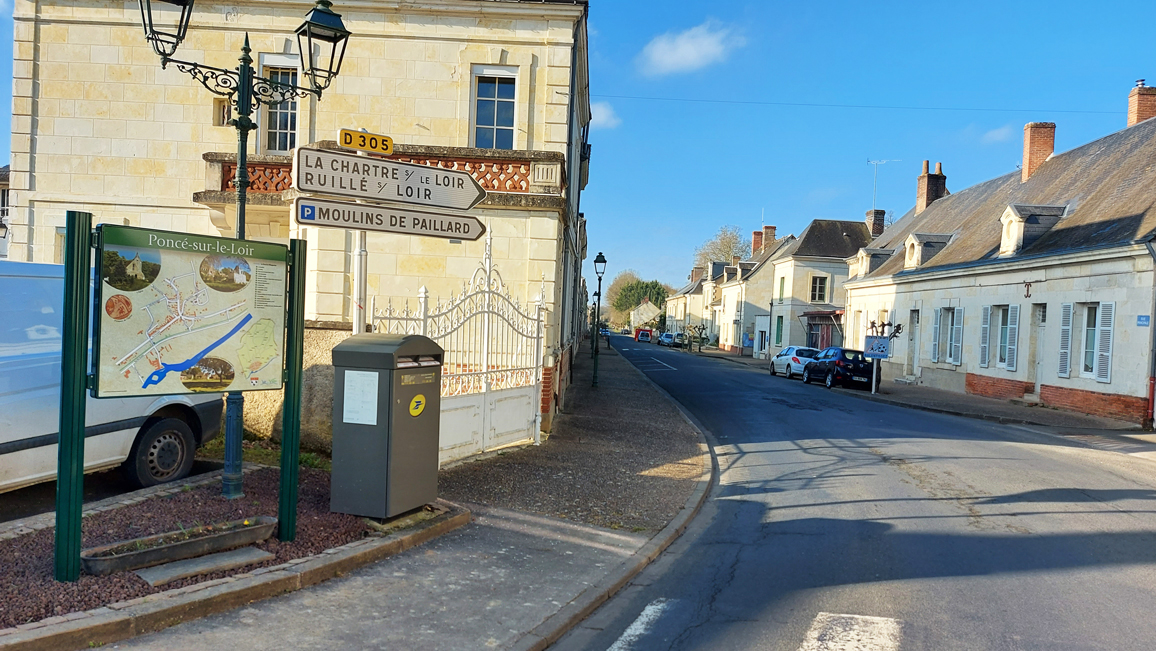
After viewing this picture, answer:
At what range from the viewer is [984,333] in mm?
24391

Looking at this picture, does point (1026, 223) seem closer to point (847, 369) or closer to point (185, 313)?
point (847, 369)

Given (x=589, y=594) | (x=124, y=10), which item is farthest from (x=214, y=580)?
(x=124, y=10)

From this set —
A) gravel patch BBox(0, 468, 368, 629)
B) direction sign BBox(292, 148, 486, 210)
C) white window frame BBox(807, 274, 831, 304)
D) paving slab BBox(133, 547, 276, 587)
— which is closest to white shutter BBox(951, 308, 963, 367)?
white window frame BBox(807, 274, 831, 304)

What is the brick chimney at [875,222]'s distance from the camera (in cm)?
4734

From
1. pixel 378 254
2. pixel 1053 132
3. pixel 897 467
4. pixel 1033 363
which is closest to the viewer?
pixel 897 467

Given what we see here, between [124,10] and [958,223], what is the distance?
30.3 meters

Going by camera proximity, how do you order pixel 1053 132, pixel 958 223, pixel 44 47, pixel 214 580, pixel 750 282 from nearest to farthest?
1. pixel 214 580
2. pixel 44 47
3. pixel 1053 132
4. pixel 958 223
5. pixel 750 282

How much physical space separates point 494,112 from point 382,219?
7.59 m

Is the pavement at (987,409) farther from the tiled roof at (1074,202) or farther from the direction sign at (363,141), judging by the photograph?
the direction sign at (363,141)

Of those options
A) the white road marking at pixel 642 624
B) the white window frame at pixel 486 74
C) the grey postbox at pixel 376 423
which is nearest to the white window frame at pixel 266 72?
the white window frame at pixel 486 74

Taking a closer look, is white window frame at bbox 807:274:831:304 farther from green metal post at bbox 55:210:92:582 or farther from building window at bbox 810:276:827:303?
green metal post at bbox 55:210:92:582

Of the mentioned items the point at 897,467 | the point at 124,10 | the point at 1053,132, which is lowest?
the point at 897,467

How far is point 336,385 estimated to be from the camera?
5793 millimetres

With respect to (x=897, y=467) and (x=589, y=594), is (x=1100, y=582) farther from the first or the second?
(x=897, y=467)
